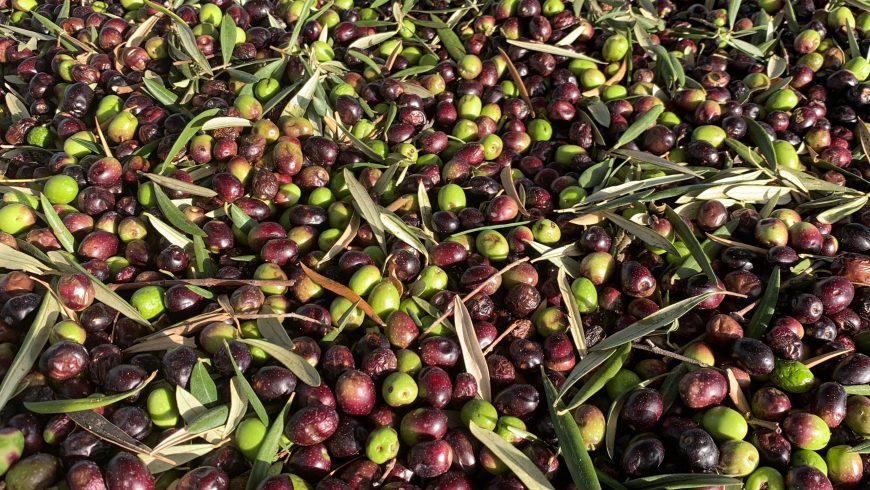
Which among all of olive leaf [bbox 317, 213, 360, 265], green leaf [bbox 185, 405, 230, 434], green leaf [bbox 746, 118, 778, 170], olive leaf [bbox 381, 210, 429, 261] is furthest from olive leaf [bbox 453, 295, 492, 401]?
green leaf [bbox 746, 118, 778, 170]

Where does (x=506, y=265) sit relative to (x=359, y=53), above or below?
below

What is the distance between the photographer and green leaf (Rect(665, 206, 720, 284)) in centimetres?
254

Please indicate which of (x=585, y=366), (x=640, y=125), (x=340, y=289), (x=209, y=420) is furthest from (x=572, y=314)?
(x=209, y=420)

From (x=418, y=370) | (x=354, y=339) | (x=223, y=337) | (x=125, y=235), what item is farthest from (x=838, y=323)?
(x=125, y=235)

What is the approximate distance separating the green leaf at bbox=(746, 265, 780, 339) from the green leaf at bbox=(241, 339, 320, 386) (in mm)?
1697

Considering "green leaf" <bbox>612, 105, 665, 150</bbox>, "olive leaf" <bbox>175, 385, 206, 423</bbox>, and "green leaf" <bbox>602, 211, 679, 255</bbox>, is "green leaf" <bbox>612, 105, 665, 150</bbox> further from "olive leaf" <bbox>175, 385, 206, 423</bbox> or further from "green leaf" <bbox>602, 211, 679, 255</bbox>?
"olive leaf" <bbox>175, 385, 206, 423</bbox>

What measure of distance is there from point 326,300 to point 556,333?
989mm

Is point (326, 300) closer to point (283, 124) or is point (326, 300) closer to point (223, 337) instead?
point (223, 337)

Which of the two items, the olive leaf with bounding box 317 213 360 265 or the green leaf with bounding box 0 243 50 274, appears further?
the olive leaf with bounding box 317 213 360 265

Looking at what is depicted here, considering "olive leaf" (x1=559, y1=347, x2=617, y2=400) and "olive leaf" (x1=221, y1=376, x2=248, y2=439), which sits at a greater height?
"olive leaf" (x1=221, y1=376, x2=248, y2=439)

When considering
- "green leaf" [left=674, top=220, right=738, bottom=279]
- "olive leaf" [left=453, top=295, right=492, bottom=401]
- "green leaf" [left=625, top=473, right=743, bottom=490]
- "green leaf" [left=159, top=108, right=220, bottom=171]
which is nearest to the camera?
"green leaf" [left=625, top=473, right=743, bottom=490]

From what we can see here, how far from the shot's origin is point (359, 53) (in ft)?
12.9

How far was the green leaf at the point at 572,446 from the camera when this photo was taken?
1.98 metres

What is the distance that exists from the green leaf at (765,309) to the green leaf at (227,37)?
10.4 feet
